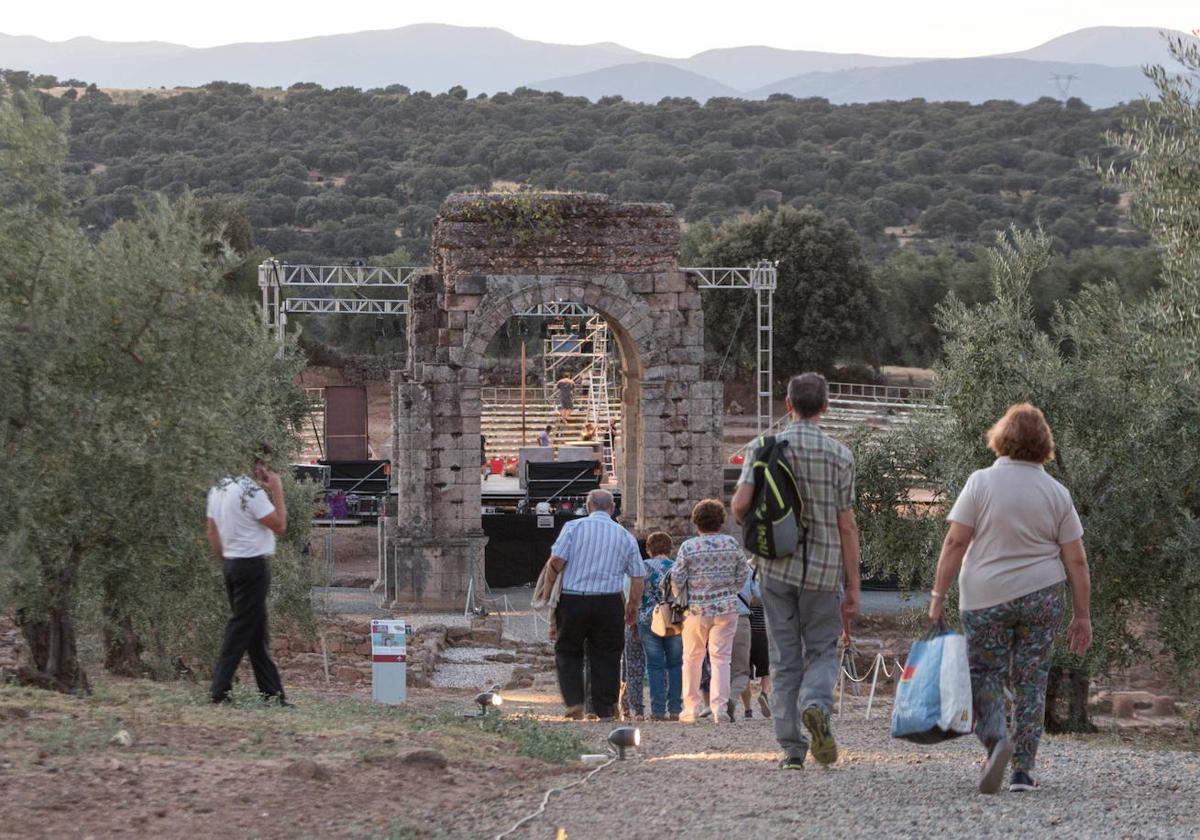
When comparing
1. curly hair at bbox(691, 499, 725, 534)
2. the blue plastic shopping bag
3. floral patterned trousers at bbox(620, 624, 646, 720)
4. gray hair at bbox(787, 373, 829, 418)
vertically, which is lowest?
floral patterned trousers at bbox(620, 624, 646, 720)

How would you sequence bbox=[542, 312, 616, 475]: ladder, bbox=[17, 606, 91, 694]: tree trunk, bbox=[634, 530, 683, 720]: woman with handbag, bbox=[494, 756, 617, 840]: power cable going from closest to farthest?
bbox=[494, 756, 617, 840]: power cable < bbox=[17, 606, 91, 694]: tree trunk < bbox=[634, 530, 683, 720]: woman with handbag < bbox=[542, 312, 616, 475]: ladder

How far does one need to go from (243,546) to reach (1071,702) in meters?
7.70

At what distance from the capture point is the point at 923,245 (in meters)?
74.2

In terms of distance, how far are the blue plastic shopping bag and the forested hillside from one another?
2279 inches

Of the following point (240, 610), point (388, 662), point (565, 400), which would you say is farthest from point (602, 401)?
point (240, 610)

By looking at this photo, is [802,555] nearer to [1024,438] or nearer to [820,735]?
[820,735]

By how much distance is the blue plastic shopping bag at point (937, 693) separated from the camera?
6434 millimetres

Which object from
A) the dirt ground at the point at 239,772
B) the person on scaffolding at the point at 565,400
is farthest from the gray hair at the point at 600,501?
the person on scaffolding at the point at 565,400

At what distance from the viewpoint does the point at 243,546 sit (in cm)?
879

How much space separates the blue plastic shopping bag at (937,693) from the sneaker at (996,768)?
0.15 metres

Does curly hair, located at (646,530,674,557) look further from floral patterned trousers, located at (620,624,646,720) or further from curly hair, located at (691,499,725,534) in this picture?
curly hair, located at (691,499,725,534)

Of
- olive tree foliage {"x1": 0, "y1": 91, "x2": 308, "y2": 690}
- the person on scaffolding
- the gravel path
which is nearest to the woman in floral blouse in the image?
the gravel path

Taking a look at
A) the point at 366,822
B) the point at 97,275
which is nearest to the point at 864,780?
the point at 366,822

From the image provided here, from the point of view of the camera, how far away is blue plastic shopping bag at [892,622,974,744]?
21.1 ft
